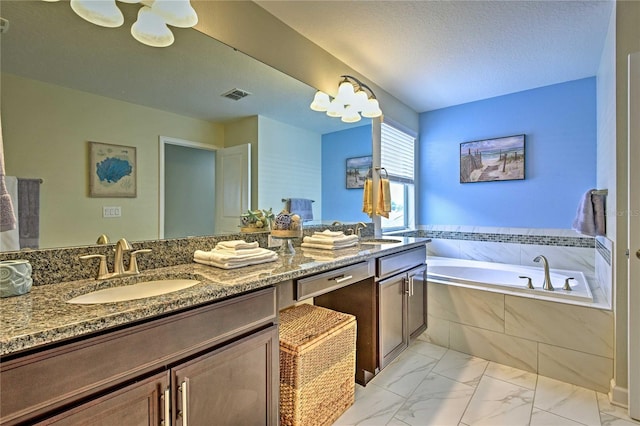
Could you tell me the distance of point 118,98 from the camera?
49.8 inches

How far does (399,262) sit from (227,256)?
1.21 metres

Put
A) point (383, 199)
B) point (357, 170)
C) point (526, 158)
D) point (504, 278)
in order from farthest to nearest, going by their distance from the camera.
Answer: point (526, 158) → point (504, 278) → point (383, 199) → point (357, 170)

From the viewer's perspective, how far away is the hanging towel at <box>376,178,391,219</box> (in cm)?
274

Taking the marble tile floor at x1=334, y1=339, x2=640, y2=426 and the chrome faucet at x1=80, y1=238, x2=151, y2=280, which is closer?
the chrome faucet at x1=80, y1=238, x2=151, y2=280

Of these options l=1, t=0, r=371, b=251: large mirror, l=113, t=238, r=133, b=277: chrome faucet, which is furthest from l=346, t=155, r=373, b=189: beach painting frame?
l=113, t=238, r=133, b=277: chrome faucet

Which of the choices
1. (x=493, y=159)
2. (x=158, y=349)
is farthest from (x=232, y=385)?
(x=493, y=159)

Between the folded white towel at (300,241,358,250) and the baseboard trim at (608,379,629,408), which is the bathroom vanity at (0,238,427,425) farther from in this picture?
the baseboard trim at (608,379,629,408)

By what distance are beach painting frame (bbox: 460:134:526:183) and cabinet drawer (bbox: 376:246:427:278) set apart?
1.54 meters

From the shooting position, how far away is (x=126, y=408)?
0.79 m

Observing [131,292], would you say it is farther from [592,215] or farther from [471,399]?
[592,215]

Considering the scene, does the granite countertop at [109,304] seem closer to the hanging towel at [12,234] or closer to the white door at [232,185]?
the hanging towel at [12,234]

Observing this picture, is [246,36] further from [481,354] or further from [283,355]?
[481,354]

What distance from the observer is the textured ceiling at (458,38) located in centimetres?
184

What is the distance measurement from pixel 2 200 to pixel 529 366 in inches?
119
